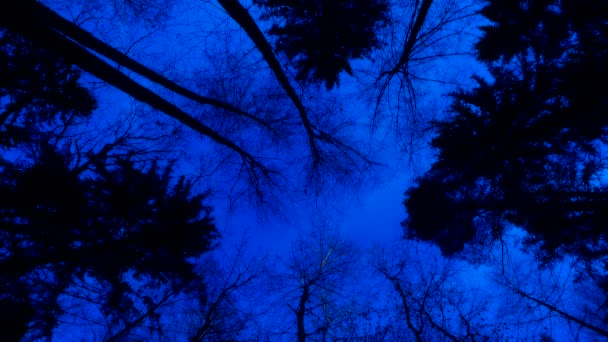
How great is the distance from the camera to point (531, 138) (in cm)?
760

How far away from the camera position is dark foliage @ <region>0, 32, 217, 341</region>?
230 inches

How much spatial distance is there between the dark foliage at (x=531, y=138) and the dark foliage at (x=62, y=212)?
291 inches

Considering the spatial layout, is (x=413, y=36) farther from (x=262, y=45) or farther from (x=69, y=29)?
(x=69, y=29)

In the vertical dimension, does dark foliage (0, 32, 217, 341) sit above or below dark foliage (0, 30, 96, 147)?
below

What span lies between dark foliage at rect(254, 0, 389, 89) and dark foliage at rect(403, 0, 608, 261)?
9.95 feet

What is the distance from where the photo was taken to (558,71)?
692cm

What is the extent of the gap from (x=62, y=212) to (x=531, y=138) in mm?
12006

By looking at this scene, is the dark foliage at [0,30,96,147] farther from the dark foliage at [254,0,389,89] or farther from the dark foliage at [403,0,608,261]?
the dark foliage at [403,0,608,261]

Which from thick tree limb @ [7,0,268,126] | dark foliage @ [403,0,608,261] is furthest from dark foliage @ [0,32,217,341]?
dark foliage @ [403,0,608,261]

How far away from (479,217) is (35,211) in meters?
11.9

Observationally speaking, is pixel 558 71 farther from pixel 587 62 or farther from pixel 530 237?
pixel 530 237

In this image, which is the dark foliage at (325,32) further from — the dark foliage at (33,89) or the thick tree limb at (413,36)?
the dark foliage at (33,89)

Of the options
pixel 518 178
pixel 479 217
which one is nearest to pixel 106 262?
Result: pixel 479 217

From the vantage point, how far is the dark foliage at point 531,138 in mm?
6770
